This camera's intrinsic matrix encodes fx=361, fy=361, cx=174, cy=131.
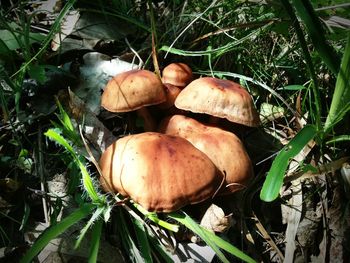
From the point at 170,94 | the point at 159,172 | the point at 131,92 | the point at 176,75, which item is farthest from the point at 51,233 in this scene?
the point at 176,75

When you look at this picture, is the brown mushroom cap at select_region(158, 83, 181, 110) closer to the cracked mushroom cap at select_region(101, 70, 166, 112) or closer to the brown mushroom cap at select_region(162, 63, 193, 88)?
the brown mushroom cap at select_region(162, 63, 193, 88)

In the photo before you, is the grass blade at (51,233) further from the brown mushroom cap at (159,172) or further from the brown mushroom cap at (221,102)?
the brown mushroom cap at (221,102)

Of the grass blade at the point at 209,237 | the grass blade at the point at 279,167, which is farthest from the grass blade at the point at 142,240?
the grass blade at the point at 279,167

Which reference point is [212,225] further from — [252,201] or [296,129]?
[296,129]

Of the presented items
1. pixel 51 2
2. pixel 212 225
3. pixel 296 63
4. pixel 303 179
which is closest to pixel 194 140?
pixel 212 225

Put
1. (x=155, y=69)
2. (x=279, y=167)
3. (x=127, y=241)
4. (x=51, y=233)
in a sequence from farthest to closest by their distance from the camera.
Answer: (x=155, y=69) < (x=127, y=241) < (x=279, y=167) < (x=51, y=233)

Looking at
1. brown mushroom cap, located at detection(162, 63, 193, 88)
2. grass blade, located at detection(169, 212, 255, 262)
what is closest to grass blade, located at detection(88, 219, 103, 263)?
grass blade, located at detection(169, 212, 255, 262)

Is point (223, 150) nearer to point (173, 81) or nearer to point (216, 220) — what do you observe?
point (216, 220)

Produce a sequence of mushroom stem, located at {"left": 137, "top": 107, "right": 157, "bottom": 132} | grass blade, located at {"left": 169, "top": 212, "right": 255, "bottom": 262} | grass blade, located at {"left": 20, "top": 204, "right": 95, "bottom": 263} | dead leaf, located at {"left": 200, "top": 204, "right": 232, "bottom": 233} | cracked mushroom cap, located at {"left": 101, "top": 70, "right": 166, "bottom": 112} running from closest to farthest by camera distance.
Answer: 1. grass blade, located at {"left": 20, "top": 204, "right": 95, "bottom": 263}
2. grass blade, located at {"left": 169, "top": 212, "right": 255, "bottom": 262}
3. dead leaf, located at {"left": 200, "top": 204, "right": 232, "bottom": 233}
4. cracked mushroom cap, located at {"left": 101, "top": 70, "right": 166, "bottom": 112}
5. mushroom stem, located at {"left": 137, "top": 107, "right": 157, "bottom": 132}
